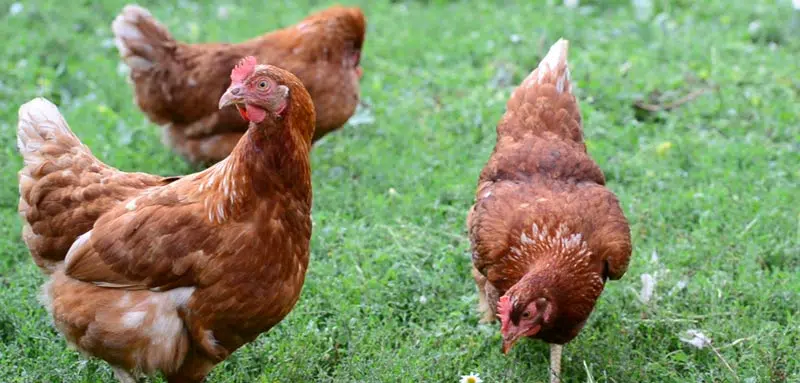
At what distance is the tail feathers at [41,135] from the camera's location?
13.8 feet

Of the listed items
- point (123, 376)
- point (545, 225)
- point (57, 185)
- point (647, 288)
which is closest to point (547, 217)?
point (545, 225)

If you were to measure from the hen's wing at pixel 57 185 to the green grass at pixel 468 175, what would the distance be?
0.74 metres

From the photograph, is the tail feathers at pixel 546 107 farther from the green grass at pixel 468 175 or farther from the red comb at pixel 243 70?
the red comb at pixel 243 70

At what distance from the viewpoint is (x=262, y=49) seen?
21.4ft

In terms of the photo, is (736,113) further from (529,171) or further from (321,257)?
(321,257)

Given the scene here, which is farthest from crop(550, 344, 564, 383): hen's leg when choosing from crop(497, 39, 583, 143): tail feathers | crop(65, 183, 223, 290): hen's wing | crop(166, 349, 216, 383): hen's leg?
crop(65, 183, 223, 290): hen's wing

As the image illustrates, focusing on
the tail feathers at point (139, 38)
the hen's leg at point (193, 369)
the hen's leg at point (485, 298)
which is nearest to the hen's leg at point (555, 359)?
the hen's leg at point (485, 298)

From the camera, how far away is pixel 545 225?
4.52 meters

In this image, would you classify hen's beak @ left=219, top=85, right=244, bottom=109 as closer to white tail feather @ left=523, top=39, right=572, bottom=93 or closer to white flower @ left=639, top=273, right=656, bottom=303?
white tail feather @ left=523, top=39, right=572, bottom=93

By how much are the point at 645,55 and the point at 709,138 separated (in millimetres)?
1367

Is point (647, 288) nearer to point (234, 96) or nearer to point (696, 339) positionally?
point (696, 339)

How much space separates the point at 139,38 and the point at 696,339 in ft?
13.1

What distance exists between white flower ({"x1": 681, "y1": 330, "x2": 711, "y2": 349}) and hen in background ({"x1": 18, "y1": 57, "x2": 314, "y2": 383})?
2.01m

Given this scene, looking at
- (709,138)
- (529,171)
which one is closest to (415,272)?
(529,171)
